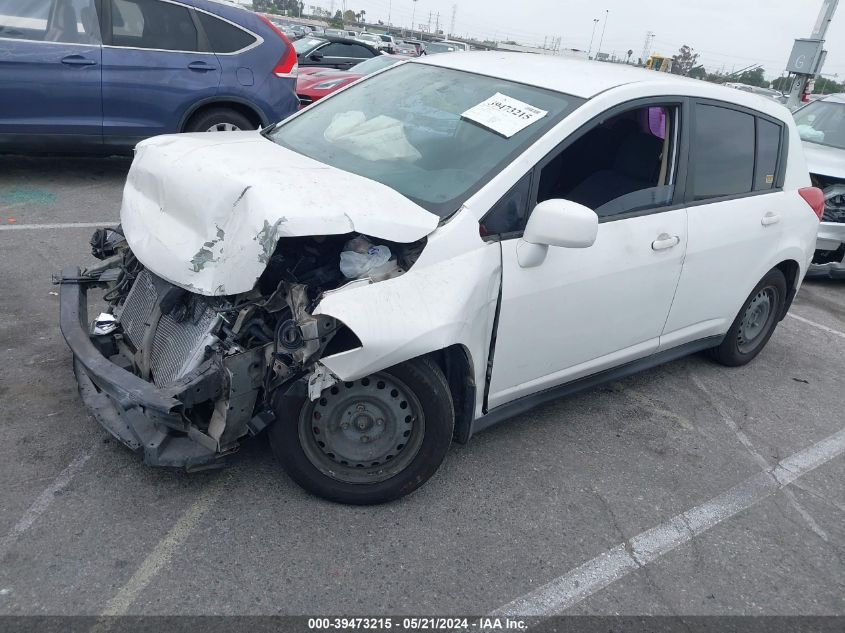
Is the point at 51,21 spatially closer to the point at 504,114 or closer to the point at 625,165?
the point at 504,114

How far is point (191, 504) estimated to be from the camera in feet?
9.27

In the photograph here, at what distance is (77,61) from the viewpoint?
644cm

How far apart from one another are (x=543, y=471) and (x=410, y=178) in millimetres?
1538

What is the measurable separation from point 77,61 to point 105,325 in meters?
4.34

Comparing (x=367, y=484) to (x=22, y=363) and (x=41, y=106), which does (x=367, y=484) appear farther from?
(x=41, y=106)

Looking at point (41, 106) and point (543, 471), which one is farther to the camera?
point (41, 106)

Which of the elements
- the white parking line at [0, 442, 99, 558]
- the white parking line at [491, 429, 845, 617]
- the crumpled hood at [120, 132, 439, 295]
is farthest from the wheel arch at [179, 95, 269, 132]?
the white parking line at [491, 429, 845, 617]

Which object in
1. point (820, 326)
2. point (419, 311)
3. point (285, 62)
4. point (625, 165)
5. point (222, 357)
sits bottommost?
point (820, 326)

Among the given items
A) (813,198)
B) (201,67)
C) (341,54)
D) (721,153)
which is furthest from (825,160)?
(341,54)

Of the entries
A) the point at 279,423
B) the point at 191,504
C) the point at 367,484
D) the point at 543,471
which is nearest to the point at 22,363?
the point at 191,504

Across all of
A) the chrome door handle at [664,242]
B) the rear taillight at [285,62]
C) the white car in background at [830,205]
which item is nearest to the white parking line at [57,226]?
the rear taillight at [285,62]

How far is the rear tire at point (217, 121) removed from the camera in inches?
284

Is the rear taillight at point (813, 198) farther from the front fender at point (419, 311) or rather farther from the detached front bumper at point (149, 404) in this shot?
the detached front bumper at point (149, 404)

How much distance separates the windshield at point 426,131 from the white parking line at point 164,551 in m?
1.53
